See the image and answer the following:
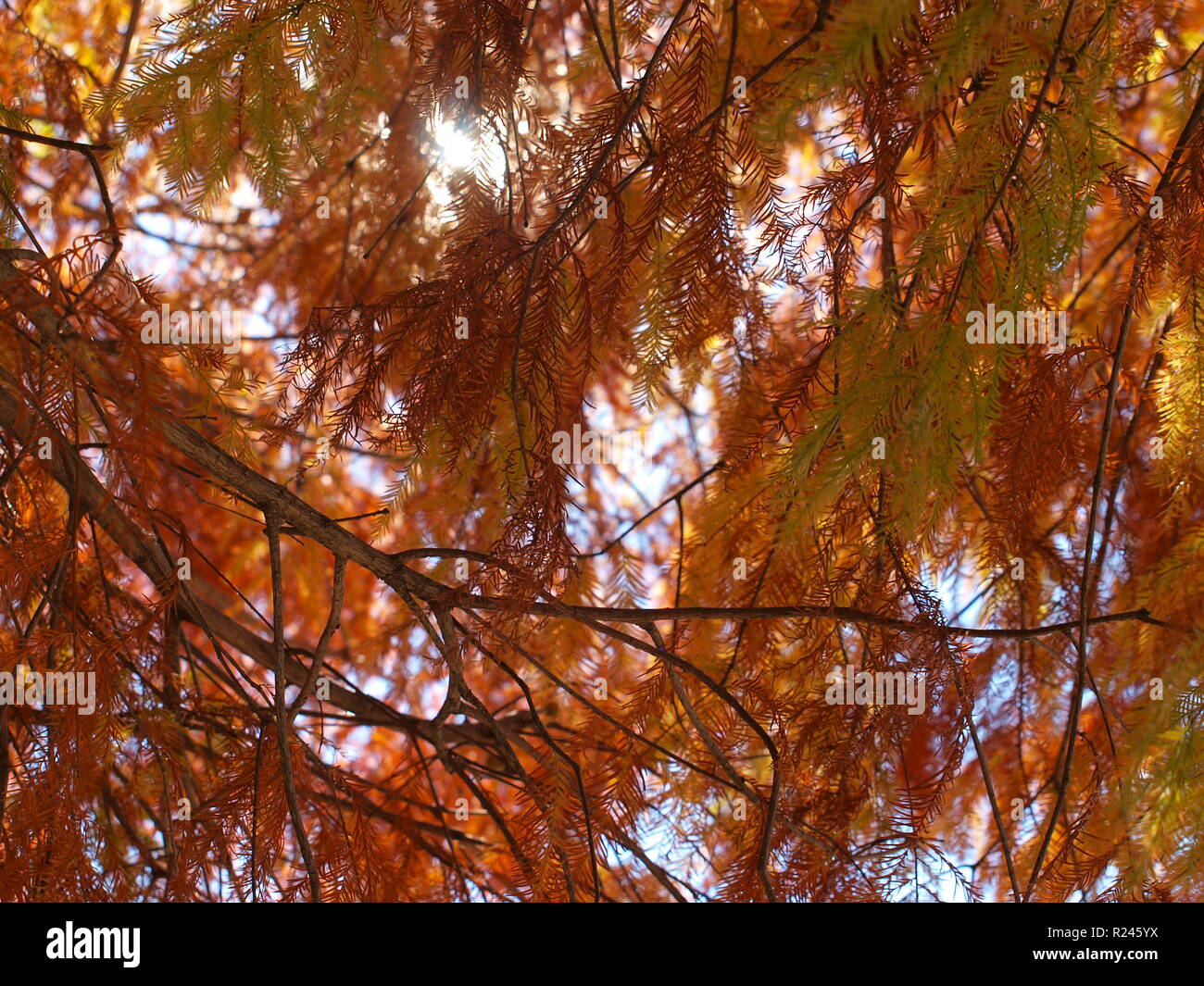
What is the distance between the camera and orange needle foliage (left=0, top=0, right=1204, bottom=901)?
0.94m

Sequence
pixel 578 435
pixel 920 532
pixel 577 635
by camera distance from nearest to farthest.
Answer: pixel 920 532, pixel 578 435, pixel 577 635

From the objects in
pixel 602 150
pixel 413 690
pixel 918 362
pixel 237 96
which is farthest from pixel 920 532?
pixel 413 690

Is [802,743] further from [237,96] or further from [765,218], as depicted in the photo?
[237,96]

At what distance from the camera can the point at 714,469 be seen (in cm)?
140

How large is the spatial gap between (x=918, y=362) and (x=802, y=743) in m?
0.57

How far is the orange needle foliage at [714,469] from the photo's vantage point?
0.94m

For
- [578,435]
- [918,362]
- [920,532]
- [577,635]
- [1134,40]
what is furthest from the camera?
[577,635]

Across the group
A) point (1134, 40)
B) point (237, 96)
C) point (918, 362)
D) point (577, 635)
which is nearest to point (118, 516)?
point (237, 96)
